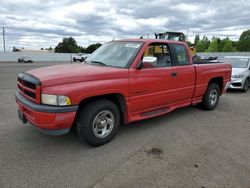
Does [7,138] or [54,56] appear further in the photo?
[54,56]

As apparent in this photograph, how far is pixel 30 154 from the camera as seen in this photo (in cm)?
354

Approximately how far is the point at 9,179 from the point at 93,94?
166 centimetres

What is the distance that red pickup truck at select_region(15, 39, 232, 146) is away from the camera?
331cm

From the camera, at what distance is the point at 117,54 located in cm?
454

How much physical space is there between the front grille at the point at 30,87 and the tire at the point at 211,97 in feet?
15.2

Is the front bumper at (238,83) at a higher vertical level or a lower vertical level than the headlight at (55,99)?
lower

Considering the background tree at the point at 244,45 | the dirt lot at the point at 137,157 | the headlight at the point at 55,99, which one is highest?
the background tree at the point at 244,45

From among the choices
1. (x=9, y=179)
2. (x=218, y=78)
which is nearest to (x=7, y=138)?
(x=9, y=179)

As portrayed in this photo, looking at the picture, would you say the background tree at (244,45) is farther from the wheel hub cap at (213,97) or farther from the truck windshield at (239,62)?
the wheel hub cap at (213,97)

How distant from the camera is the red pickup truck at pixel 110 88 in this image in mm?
3312

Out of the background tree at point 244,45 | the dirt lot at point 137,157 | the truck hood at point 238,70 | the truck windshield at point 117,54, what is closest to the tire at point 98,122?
the dirt lot at point 137,157

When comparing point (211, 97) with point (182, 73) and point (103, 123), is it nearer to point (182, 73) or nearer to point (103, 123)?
point (182, 73)

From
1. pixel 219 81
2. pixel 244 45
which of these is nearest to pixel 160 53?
pixel 219 81

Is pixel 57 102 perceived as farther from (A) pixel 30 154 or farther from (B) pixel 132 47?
(B) pixel 132 47
